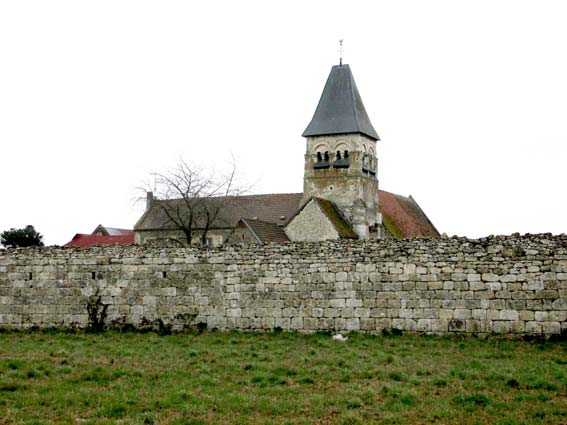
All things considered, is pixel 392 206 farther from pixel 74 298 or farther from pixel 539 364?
pixel 539 364

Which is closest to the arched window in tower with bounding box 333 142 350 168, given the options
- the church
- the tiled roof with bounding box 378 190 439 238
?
the church

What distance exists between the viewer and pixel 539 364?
12.6 metres

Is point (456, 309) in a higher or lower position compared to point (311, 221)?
lower

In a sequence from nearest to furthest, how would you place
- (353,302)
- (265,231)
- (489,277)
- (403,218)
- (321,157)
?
(489,277)
(353,302)
(265,231)
(321,157)
(403,218)

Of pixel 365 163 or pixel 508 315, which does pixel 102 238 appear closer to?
pixel 365 163

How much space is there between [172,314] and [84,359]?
5.47m

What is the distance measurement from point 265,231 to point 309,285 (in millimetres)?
27864

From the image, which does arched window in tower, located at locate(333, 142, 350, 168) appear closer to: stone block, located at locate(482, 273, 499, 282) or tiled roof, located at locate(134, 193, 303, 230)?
tiled roof, located at locate(134, 193, 303, 230)

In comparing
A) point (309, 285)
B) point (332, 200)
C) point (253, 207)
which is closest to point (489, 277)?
point (309, 285)

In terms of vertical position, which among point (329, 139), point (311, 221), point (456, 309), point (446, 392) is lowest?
point (446, 392)

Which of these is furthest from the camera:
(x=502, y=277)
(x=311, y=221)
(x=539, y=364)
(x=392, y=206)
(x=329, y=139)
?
(x=392, y=206)

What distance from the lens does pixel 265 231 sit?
45844mm

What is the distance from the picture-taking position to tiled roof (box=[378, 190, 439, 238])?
53.0 metres

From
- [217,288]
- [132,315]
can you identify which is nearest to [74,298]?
[132,315]
